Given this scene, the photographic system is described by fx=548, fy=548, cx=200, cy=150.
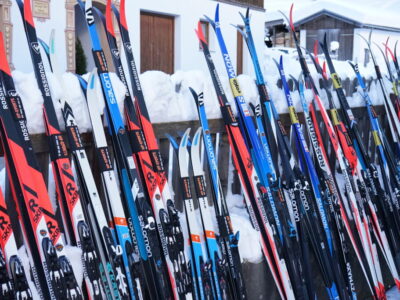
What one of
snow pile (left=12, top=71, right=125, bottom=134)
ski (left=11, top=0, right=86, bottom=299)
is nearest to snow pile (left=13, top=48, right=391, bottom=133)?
snow pile (left=12, top=71, right=125, bottom=134)

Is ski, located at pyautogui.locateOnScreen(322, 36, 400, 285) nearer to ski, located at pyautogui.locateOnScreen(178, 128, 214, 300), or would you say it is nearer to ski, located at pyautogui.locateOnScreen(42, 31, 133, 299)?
ski, located at pyautogui.locateOnScreen(178, 128, 214, 300)

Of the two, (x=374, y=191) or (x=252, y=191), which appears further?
(x=374, y=191)

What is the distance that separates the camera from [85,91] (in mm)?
2170

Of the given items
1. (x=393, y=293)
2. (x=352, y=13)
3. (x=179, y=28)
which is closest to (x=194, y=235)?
(x=393, y=293)

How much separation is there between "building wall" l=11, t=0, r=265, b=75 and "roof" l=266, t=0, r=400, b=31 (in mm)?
8258

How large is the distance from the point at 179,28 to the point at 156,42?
62cm

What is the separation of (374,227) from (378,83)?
140cm

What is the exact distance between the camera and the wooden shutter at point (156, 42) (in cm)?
981

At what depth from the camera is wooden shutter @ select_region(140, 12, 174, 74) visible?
9812 mm

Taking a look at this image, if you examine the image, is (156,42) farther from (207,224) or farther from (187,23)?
(207,224)

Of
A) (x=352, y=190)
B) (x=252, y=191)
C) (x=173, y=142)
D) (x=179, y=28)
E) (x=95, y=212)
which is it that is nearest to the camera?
(x=95, y=212)

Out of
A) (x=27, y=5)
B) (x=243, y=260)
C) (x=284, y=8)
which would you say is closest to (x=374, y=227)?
(x=243, y=260)

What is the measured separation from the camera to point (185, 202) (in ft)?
7.99

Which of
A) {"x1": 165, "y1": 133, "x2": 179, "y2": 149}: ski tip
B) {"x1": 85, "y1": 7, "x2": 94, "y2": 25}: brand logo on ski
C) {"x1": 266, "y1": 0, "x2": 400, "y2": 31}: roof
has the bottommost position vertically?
{"x1": 165, "y1": 133, "x2": 179, "y2": 149}: ski tip
